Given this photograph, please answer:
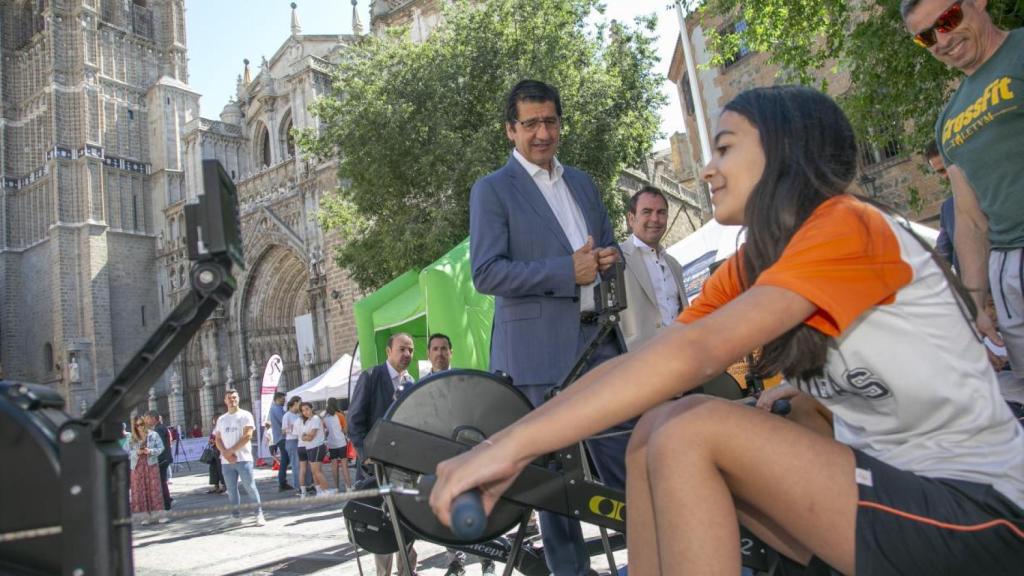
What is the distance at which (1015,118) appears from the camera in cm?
246

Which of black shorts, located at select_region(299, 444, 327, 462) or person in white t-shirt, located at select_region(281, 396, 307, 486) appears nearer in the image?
black shorts, located at select_region(299, 444, 327, 462)

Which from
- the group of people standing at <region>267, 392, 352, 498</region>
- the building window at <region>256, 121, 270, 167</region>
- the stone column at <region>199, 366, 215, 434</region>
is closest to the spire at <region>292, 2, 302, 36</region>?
the building window at <region>256, 121, 270, 167</region>

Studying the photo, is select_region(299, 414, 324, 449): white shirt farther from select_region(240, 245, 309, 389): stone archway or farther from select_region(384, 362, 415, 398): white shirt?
select_region(240, 245, 309, 389): stone archway

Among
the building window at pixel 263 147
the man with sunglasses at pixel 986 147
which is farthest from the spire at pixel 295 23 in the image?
the man with sunglasses at pixel 986 147

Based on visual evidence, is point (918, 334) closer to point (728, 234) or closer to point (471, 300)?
point (728, 234)

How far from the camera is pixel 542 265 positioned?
2.82 metres

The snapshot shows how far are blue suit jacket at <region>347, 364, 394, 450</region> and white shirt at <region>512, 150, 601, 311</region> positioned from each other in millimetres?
2939

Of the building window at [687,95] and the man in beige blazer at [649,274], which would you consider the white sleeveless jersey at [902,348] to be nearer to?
the man in beige blazer at [649,274]

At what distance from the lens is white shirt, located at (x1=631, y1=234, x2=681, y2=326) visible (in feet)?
14.9

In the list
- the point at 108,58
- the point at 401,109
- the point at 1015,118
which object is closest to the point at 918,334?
the point at 1015,118

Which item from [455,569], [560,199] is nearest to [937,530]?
[560,199]

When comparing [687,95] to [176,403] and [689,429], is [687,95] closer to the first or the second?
[689,429]

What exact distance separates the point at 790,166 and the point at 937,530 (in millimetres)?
756

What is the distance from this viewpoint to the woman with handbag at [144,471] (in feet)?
A: 37.2
